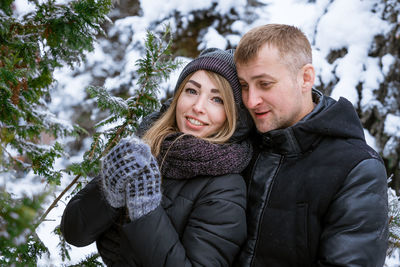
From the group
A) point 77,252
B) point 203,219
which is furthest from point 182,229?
point 77,252

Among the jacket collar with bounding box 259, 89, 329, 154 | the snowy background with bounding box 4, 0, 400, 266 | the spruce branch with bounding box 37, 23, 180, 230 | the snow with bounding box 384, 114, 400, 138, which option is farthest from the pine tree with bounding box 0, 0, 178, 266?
the snow with bounding box 384, 114, 400, 138

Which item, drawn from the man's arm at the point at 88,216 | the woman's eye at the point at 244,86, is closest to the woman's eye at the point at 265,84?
the woman's eye at the point at 244,86

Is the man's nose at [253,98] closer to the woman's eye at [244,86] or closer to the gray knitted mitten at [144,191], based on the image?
the woman's eye at [244,86]

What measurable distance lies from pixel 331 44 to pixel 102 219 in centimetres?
445

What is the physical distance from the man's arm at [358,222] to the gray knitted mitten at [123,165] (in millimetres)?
951

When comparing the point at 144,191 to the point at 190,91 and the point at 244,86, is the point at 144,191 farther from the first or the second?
the point at 244,86

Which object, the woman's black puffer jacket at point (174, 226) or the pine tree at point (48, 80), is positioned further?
the pine tree at point (48, 80)

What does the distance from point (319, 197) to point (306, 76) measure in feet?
2.56

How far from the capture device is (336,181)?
1661 mm

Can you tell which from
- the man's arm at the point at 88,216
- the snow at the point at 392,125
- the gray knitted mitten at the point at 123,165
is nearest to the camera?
the gray knitted mitten at the point at 123,165

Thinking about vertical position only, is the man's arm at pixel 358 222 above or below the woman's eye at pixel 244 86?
below

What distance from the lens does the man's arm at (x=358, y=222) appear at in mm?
1523

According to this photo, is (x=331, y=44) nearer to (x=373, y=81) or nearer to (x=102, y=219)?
(x=373, y=81)

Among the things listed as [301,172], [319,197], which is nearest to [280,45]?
[301,172]
